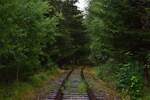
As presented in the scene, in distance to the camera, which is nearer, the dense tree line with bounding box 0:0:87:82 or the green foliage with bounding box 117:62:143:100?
the dense tree line with bounding box 0:0:87:82

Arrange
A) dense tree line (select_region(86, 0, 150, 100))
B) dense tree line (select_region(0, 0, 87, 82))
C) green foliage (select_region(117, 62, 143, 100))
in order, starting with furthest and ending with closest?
dense tree line (select_region(86, 0, 150, 100)), green foliage (select_region(117, 62, 143, 100)), dense tree line (select_region(0, 0, 87, 82))

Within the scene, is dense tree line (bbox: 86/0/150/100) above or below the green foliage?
above

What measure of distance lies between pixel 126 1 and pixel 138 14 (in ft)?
3.37

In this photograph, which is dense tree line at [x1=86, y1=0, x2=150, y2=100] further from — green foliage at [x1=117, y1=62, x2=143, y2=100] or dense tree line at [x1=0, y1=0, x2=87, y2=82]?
dense tree line at [x1=0, y1=0, x2=87, y2=82]

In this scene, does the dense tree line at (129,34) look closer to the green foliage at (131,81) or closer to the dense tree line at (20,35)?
the green foliage at (131,81)

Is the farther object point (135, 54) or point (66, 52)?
point (66, 52)

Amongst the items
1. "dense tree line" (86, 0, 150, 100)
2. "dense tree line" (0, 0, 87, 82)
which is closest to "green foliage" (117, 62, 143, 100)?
"dense tree line" (86, 0, 150, 100)

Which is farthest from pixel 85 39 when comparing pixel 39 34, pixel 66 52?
pixel 39 34

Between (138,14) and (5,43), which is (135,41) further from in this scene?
(5,43)

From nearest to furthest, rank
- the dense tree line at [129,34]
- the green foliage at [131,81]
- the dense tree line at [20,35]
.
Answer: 1. the dense tree line at [20,35]
2. the green foliage at [131,81]
3. the dense tree line at [129,34]

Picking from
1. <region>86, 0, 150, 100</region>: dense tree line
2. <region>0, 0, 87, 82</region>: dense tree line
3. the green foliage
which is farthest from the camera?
<region>86, 0, 150, 100</region>: dense tree line

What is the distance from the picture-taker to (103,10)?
81.7 ft

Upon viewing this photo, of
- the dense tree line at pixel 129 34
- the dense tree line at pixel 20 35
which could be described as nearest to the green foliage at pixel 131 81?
the dense tree line at pixel 129 34

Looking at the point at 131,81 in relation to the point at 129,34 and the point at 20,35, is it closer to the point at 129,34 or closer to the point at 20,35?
the point at 129,34
